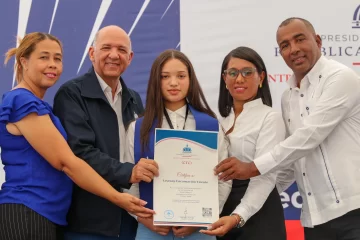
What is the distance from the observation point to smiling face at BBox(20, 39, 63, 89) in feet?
7.95

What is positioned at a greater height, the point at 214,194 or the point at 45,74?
the point at 45,74

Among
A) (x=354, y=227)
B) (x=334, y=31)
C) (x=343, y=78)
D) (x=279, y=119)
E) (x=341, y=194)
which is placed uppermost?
(x=334, y=31)

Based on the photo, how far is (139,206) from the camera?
2.32m

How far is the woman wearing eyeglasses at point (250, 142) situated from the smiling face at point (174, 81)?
10.7 inches

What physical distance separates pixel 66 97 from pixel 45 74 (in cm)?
16

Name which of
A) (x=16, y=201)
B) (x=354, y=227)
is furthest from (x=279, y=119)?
(x=16, y=201)

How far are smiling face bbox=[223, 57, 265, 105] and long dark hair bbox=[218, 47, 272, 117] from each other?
25mm

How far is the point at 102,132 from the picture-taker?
255cm

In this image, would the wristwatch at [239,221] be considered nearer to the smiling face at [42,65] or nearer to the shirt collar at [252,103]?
the shirt collar at [252,103]

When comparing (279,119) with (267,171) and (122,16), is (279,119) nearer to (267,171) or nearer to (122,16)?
(267,171)

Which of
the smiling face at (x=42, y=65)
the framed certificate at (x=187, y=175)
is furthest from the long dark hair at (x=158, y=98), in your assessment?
the smiling face at (x=42, y=65)

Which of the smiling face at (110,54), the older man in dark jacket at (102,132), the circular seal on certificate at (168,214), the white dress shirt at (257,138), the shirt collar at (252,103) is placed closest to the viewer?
the circular seal on certificate at (168,214)

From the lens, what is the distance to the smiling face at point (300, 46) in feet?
8.68

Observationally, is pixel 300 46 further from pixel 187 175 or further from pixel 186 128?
pixel 187 175
